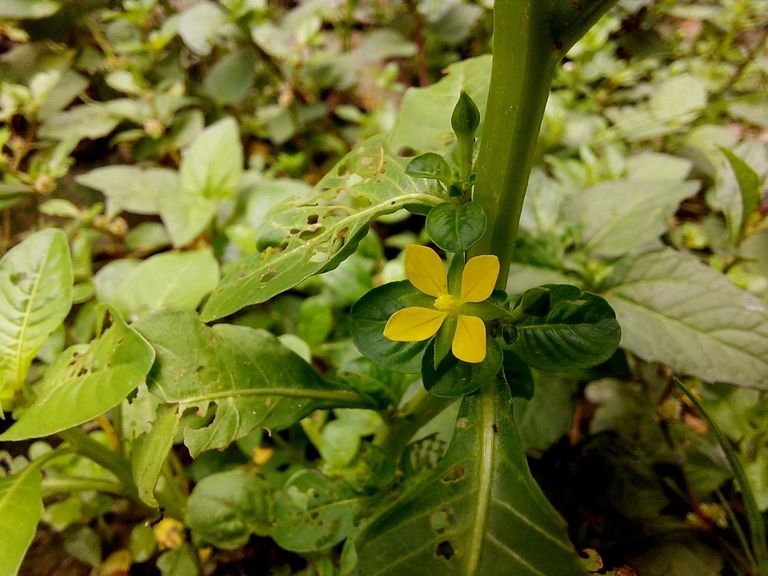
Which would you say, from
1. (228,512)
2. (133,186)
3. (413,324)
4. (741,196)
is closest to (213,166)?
(133,186)

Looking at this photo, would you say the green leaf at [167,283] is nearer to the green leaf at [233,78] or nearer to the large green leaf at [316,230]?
the large green leaf at [316,230]

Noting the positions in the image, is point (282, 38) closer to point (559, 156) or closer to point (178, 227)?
point (178, 227)

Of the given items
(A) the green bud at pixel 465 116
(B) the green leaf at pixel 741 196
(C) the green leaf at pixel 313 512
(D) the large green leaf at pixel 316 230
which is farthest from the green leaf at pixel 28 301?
(B) the green leaf at pixel 741 196

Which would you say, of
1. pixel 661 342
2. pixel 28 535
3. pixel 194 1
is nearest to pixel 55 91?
pixel 194 1

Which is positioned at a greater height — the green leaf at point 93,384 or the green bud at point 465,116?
the green bud at point 465,116

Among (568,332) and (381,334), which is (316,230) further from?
(568,332)

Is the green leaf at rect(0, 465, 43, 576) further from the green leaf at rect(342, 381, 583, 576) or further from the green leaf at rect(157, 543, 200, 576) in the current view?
the green leaf at rect(342, 381, 583, 576)
